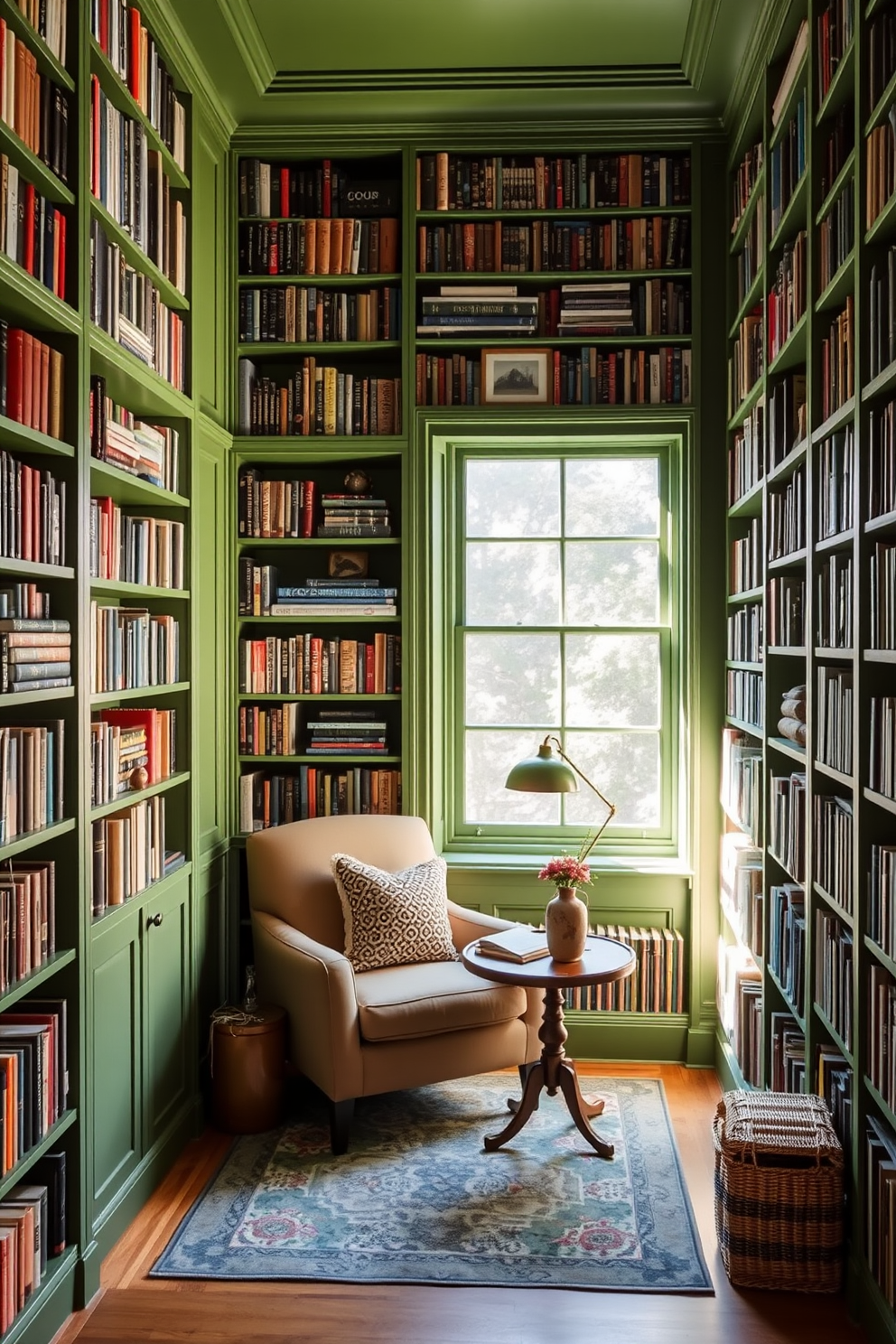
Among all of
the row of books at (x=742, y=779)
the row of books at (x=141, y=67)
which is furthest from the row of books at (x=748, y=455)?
the row of books at (x=141, y=67)

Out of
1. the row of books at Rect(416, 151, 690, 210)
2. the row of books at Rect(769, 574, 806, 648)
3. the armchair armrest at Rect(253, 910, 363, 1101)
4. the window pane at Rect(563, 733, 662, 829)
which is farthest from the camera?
the window pane at Rect(563, 733, 662, 829)

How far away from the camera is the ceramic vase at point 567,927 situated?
11.5 ft

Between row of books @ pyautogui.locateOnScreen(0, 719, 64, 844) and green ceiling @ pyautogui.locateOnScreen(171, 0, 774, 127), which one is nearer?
row of books @ pyautogui.locateOnScreen(0, 719, 64, 844)

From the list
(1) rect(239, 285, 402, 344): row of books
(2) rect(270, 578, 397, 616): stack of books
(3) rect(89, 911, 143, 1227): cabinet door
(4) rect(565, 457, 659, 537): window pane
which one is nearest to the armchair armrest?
(3) rect(89, 911, 143, 1227): cabinet door

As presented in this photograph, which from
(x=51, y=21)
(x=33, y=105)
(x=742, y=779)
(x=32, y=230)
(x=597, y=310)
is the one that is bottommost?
(x=742, y=779)

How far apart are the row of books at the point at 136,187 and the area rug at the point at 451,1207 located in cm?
286

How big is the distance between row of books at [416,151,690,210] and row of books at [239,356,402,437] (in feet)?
2.46

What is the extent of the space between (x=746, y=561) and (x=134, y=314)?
223 cm

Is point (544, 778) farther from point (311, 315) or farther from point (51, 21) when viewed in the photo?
point (51, 21)

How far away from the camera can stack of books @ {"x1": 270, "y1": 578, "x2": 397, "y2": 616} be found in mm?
4348

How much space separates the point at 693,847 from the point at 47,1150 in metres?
2.60

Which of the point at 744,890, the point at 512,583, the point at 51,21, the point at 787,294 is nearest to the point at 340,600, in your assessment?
the point at 512,583

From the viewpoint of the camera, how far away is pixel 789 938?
126 inches

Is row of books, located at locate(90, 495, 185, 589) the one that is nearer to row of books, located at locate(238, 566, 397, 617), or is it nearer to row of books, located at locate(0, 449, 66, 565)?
row of books, located at locate(0, 449, 66, 565)
